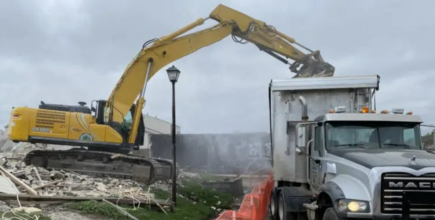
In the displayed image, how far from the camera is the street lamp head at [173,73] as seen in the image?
1257 cm

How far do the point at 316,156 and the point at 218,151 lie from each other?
2055cm

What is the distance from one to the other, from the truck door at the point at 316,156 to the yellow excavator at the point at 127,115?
261 inches

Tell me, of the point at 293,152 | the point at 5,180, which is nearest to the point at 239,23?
the point at 293,152

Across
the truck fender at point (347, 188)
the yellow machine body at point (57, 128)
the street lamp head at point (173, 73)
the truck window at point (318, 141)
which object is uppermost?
the street lamp head at point (173, 73)

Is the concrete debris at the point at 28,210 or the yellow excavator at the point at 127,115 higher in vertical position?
the yellow excavator at the point at 127,115

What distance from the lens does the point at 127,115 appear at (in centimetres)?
1520

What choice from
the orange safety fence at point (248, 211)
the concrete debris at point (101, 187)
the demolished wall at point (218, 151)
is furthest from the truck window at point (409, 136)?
the demolished wall at point (218, 151)

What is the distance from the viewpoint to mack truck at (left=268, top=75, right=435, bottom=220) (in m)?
6.21

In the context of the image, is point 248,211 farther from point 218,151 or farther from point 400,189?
point 218,151

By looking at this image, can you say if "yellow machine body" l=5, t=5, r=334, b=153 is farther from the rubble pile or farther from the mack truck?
the mack truck

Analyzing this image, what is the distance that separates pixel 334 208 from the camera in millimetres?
6680

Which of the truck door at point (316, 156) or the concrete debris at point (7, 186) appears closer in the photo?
the truck door at point (316, 156)

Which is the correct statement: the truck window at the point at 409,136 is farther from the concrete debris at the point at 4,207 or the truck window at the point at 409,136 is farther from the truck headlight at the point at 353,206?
the concrete debris at the point at 4,207

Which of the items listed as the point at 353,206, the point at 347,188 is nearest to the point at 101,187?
the point at 347,188
